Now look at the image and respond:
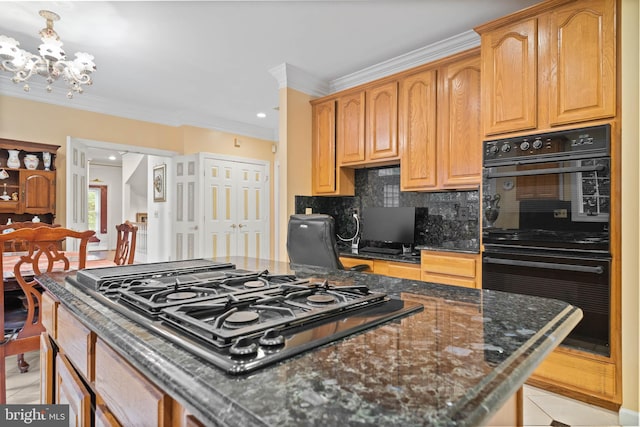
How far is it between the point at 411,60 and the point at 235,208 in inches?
140

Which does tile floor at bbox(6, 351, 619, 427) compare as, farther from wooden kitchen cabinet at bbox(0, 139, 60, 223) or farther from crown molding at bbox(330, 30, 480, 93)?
crown molding at bbox(330, 30, 480, 93)

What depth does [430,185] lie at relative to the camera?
301cm

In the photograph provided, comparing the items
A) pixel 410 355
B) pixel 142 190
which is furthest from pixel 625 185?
pixel 142 190

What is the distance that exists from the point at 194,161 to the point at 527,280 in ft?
14.5

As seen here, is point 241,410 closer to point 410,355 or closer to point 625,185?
point 410,355

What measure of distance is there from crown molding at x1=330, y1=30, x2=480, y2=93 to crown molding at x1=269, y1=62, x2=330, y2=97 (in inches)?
6.6

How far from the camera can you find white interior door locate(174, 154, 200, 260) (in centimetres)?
518

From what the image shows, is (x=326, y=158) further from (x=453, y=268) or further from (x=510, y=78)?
(x=510, y=78)

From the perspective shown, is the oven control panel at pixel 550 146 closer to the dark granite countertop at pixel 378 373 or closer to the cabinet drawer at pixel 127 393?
the dark granite countertop at pixel 378 373

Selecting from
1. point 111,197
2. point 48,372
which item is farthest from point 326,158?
point 111,197

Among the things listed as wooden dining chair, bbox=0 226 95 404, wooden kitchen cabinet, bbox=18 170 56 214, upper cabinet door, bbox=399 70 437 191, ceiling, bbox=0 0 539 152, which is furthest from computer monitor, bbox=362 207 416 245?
wooden kitchen cabinet, bbox=18 170 56 214

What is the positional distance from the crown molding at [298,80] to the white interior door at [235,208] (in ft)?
7.18

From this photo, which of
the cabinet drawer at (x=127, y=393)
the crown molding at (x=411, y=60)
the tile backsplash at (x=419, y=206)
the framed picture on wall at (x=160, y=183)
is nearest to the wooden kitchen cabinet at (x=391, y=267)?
the tile backsplash at (x=419, y=206)

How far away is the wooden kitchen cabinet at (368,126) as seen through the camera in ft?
10.8
